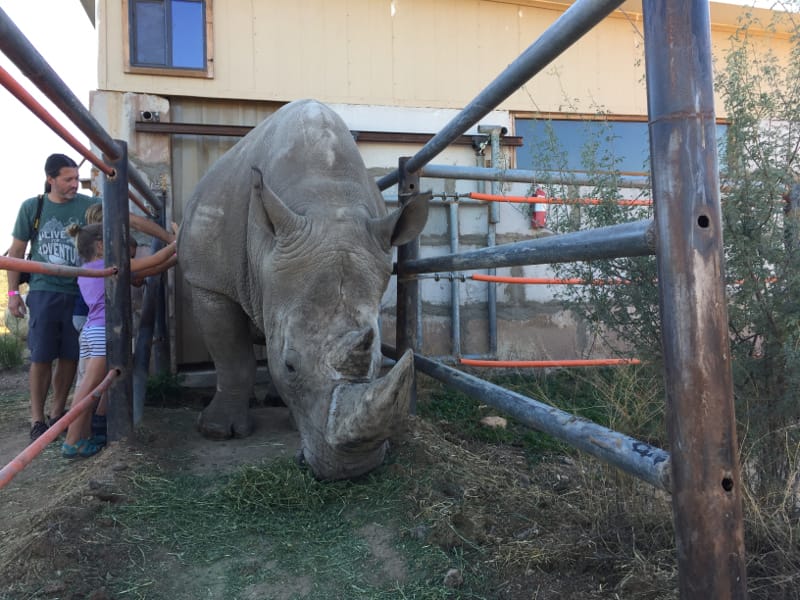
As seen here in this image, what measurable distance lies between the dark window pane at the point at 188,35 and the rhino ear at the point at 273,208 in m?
4.08

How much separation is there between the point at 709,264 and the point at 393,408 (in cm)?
130

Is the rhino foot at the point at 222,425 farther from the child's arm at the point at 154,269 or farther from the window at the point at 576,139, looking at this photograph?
the window at the point at 576,139

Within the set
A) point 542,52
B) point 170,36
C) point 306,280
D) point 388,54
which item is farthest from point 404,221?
point 170,36

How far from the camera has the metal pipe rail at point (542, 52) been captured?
172cm

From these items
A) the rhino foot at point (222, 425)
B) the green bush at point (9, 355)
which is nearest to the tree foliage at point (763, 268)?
the rhino foot at point (222, 425)

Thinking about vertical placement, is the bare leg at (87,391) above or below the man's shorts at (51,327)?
below

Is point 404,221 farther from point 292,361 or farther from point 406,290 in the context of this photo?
point 292,361

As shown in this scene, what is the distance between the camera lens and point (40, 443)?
220 centimetres

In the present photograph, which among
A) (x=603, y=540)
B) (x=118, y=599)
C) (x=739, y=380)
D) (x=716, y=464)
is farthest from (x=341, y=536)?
(x=739, y=380)

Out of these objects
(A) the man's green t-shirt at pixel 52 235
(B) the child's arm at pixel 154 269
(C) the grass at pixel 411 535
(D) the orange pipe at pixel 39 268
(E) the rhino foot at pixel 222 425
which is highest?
(A) the man's green t-shirt at pixel 52 235

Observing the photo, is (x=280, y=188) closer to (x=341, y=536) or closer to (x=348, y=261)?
(x=348, y=261)

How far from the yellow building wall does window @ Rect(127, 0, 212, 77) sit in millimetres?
91

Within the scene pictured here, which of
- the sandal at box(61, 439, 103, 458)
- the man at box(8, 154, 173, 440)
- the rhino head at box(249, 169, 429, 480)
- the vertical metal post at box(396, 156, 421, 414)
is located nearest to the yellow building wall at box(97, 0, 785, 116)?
the man at box(8, 154, 173, 440)

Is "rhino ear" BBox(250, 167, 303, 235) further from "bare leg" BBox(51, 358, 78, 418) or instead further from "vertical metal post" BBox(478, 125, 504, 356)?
"vertical metal post" BBox(478, 125, 504, 356)
